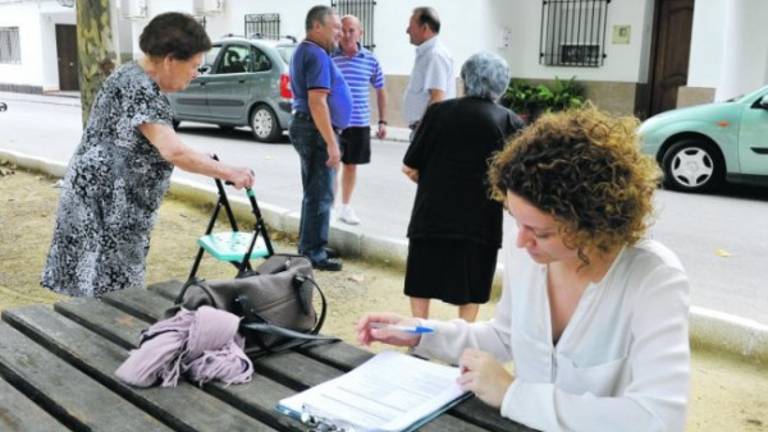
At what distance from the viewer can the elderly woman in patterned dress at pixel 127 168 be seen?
2953 millimetres

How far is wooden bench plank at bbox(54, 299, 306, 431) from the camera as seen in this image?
1.83m

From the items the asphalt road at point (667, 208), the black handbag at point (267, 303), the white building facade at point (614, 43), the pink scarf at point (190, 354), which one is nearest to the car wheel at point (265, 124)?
the asphalt road at point (667, 208)

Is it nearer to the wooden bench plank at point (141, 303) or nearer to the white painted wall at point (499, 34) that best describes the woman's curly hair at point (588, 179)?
Result: the wooden bench plank at point (141, 303)

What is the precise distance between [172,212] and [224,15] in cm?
1382

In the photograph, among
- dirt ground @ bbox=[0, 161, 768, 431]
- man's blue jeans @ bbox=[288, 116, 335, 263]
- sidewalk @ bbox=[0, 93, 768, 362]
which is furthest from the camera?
man's blue jeans @ bbox=[288, 116, 335, 263]

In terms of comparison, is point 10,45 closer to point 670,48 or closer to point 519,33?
point 519,33

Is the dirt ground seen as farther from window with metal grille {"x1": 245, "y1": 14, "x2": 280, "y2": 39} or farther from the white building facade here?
window with metal grille {"x1": 245, "y1": 14, "x2": 280, "y2": 39}

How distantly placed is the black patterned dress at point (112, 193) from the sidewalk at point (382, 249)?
2616mm

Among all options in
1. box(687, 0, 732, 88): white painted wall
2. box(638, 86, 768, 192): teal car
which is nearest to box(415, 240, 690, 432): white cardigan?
box(638, 86, 768, 192): teal car

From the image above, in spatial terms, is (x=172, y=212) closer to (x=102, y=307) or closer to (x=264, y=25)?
(x=102, y=307)

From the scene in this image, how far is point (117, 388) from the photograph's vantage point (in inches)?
78.4

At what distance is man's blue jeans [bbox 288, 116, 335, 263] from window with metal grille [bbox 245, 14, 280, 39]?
1377cm

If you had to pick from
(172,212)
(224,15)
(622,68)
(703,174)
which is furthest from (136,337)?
(224,15)

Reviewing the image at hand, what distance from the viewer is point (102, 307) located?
2648 mm
